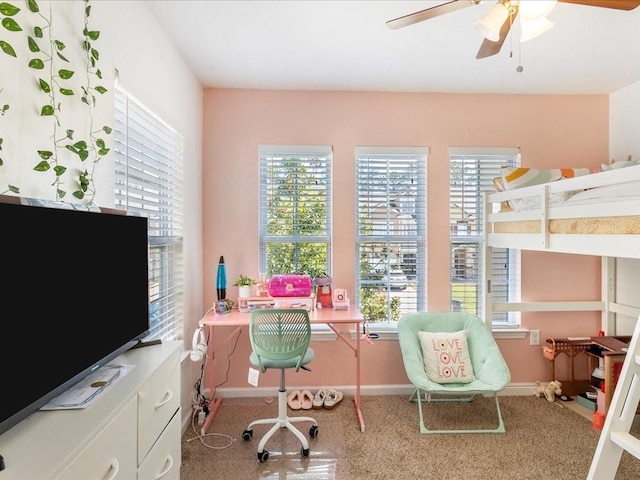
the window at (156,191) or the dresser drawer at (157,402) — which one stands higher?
the window at (156,191)

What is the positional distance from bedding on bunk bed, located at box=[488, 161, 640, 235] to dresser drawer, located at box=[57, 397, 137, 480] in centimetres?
216

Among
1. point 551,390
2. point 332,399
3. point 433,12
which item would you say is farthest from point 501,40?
point 551,390

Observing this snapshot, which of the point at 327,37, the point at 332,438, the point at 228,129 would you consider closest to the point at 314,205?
the point at 228,129

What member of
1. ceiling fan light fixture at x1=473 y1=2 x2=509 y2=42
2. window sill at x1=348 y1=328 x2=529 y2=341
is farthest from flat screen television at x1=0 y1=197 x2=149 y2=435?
window sill at x1=348 y1=328 x2=529 y2=341

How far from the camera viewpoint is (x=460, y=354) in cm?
270

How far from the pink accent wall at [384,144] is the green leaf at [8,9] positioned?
201 cm

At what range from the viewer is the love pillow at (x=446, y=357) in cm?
264

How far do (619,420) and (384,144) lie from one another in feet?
7.79

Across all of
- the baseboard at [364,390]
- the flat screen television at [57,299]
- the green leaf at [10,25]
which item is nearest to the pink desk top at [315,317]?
the baseboard at [364,390]

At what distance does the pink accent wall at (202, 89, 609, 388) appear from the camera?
302 centimetres

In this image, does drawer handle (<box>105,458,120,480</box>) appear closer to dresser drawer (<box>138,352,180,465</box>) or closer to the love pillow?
dresser drawer (<box>138,352,180,465</box>)

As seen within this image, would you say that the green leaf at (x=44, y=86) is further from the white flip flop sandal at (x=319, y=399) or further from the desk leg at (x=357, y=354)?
the white flip flop sandal at (x=319, y=399)

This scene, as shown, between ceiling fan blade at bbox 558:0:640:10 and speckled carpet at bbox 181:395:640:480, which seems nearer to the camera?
ceiling fan blade at bbox 558:0:640:10

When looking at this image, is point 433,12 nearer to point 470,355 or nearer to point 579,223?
point 579,223
